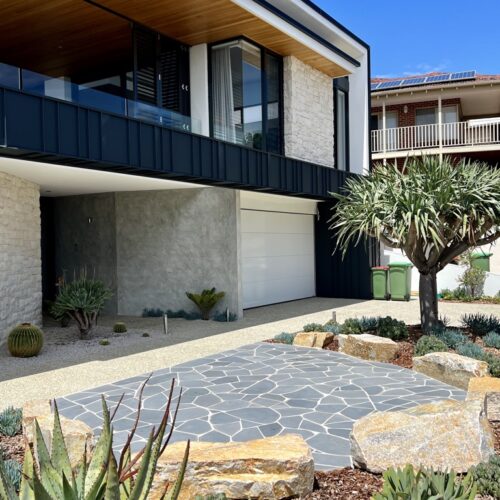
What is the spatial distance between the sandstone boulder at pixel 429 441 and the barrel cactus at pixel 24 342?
6622mm

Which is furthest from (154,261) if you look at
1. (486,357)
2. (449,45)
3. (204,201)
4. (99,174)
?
(449,45)

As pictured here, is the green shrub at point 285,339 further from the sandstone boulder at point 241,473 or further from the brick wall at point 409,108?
the brick wall at point 409,108

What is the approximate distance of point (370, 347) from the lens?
866 cm

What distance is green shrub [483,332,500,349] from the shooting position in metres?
8.69

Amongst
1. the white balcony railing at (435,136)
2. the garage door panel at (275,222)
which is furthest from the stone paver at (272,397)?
the white balcony railing at (435,136)

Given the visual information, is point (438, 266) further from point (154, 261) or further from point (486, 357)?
point (154, 261)

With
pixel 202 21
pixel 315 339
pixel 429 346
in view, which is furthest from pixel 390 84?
pixel 429 346

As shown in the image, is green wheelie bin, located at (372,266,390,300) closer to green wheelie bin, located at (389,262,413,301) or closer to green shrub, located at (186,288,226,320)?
green wheelie bin, located at (389,262,413,301)

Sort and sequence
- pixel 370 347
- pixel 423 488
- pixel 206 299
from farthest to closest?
pixel 206 299
pixel 370 347
pixel 423 488

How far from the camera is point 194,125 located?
12.1 meters

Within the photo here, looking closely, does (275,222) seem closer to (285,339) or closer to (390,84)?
(285,339)

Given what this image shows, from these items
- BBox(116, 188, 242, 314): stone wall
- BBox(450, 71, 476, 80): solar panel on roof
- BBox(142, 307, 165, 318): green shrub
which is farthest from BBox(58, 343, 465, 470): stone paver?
BBox(450, 71, 476, 80): solar panel on roof

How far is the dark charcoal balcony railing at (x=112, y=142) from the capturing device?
27.9 ft

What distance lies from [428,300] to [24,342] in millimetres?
7033
